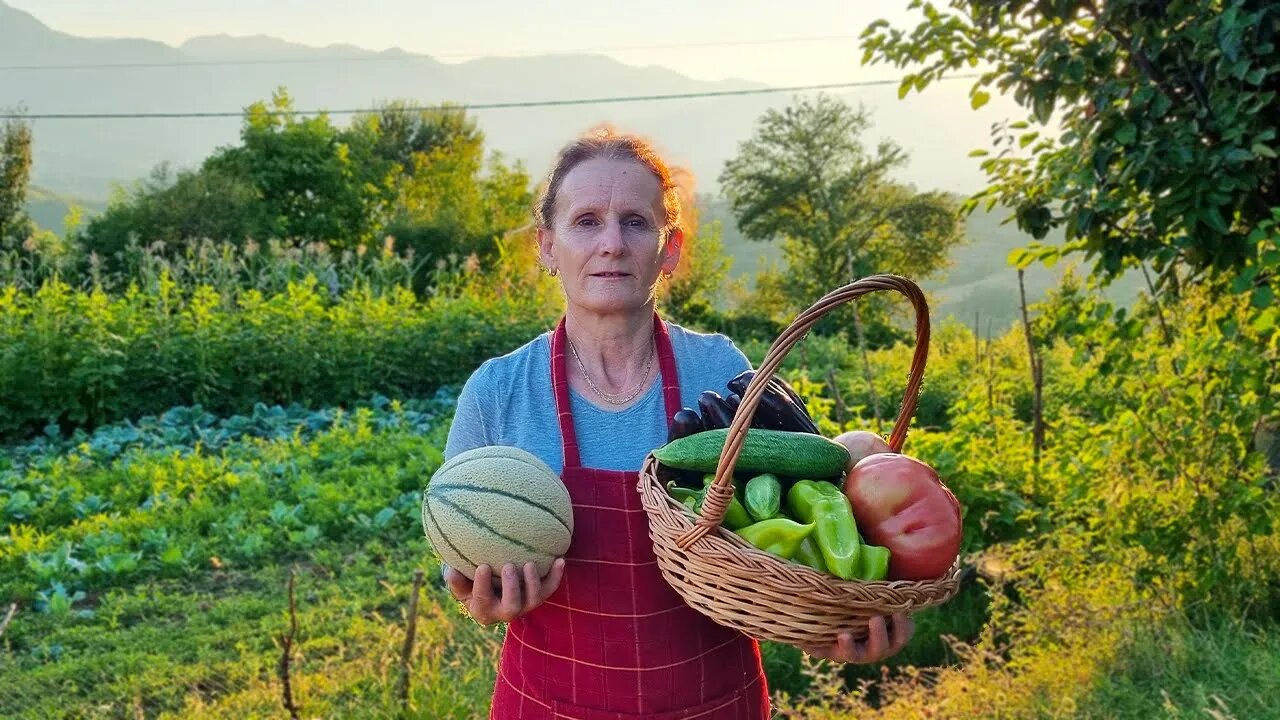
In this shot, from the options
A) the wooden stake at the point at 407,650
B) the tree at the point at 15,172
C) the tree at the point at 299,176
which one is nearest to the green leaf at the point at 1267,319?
the wooden stake at the point at 407,650

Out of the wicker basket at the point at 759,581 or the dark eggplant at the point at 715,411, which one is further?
the dark eggplant at the point at 715,411

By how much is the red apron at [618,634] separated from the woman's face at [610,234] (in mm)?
270

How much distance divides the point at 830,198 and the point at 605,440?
38005mm

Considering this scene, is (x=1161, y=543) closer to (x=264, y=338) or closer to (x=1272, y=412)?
(x=1272, y=412)

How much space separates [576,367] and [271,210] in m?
27.8

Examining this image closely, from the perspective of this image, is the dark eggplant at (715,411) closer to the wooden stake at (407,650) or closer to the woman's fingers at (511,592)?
the woman's fingers at (511,592)

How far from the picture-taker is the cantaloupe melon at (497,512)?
1682mm

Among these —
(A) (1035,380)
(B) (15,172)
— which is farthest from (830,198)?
(A) (1035,380)

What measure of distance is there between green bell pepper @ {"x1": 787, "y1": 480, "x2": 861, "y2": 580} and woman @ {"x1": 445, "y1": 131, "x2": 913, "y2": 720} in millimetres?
374

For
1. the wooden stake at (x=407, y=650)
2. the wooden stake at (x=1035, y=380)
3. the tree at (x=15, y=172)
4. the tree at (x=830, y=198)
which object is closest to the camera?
the wooden stake at (x=407, y=650)

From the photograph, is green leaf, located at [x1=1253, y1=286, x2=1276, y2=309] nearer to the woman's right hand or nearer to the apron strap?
the apron strap

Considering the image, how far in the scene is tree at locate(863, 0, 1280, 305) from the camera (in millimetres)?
3418

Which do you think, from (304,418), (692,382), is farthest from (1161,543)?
(304,418)

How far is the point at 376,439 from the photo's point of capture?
7.14 metres
